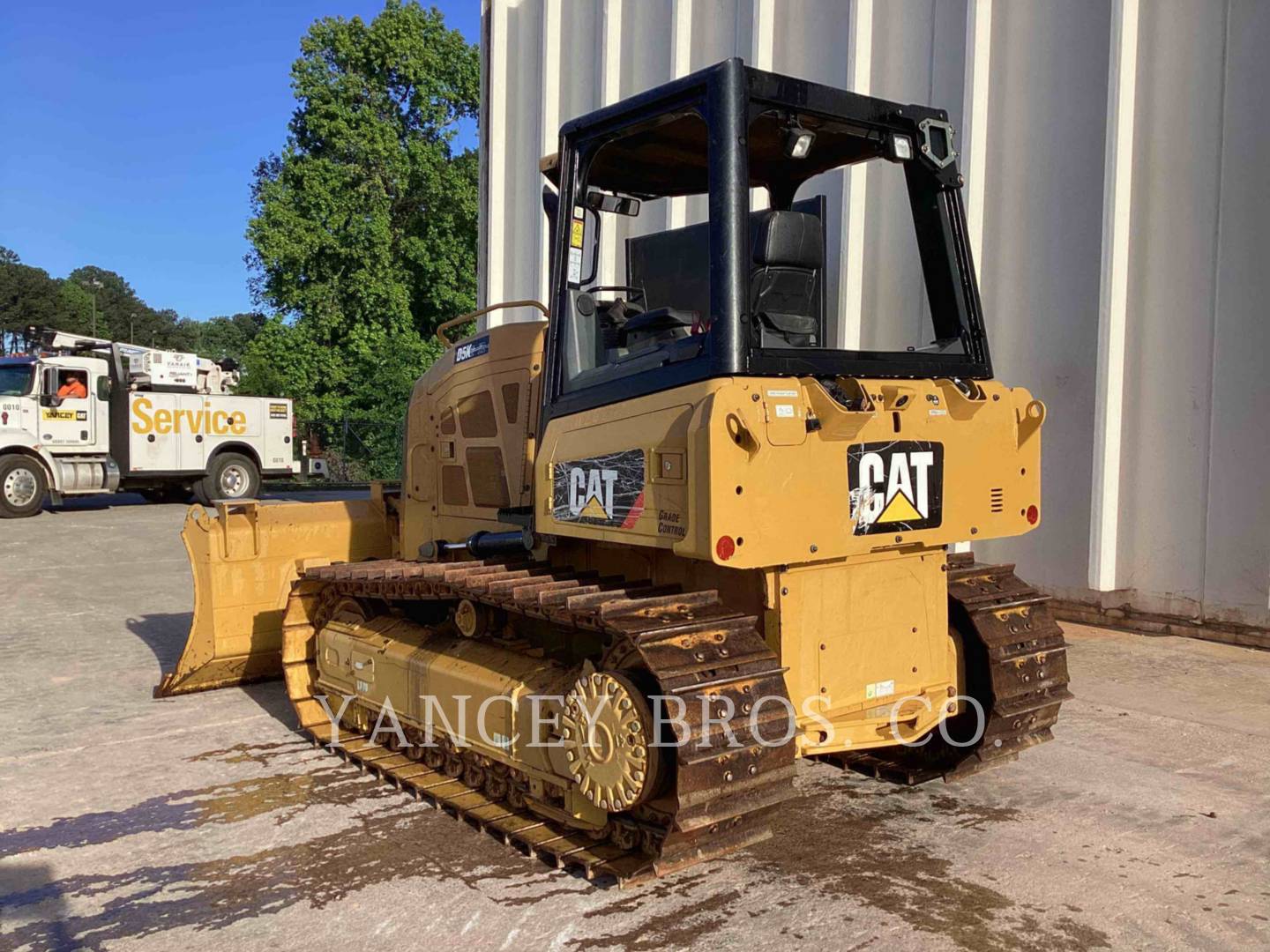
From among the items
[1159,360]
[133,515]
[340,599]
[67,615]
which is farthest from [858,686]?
[133,515]

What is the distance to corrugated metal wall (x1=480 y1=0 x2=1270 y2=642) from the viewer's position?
794 cm

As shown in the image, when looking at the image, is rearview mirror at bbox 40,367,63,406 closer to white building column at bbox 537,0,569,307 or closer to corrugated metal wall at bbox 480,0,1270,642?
white building column at bbox 537,0,569,307

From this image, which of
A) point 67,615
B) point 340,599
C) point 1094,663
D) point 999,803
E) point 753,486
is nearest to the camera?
point 753,486

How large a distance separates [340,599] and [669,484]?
119 inches

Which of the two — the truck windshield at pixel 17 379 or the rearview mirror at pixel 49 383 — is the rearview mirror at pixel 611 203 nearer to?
the rearview mirror at pixel 49 383

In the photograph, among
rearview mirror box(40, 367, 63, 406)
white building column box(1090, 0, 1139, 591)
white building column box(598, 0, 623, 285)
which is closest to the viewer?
white building column box(1090, 0, 1139, 591)

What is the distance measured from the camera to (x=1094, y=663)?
7652 mm

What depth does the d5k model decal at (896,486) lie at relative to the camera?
13.5 ft

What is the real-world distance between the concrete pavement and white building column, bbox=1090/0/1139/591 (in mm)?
1764

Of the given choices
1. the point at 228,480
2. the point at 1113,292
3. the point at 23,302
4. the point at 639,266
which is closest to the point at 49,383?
the point at 228,480

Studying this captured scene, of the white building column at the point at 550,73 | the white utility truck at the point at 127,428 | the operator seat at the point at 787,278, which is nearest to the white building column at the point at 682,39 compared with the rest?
the white building column at the point at 550,73

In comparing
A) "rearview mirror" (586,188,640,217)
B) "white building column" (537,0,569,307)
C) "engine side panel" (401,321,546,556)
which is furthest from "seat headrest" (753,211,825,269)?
"white building column" (537,0,569,307)

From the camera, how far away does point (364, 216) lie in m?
31.8

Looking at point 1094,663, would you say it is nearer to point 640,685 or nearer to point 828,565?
point 828,565
